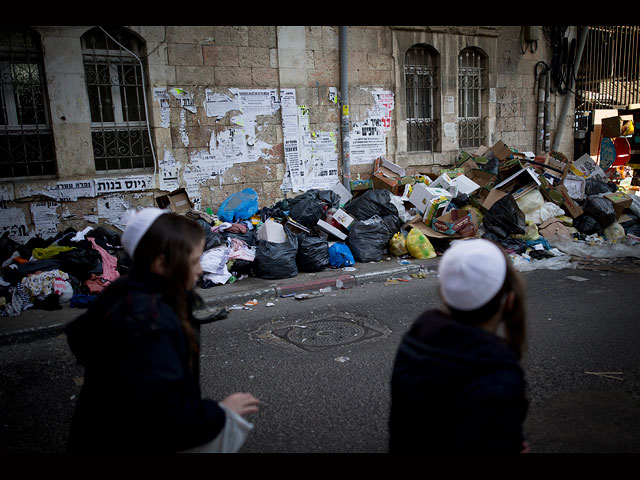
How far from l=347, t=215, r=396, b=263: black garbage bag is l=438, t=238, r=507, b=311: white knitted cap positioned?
6703 mm

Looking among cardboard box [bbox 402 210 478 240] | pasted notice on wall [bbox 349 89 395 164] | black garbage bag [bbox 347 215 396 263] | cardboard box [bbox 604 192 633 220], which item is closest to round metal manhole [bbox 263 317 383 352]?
black garbage bag [bbox 347 215 396 263]

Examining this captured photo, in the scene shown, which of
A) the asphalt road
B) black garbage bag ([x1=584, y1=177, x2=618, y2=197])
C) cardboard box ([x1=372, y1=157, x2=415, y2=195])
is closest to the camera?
the asphalt road

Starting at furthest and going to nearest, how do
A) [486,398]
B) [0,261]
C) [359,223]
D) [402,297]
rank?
[359,223], [0,261], [402,297], [486,398]

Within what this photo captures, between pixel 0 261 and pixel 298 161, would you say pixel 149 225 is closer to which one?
pixel 0 261

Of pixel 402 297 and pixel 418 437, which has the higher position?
pixel 418 437

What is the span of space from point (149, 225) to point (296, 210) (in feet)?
22.5

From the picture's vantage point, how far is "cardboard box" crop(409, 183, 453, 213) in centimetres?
903

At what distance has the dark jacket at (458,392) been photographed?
54.1 inches

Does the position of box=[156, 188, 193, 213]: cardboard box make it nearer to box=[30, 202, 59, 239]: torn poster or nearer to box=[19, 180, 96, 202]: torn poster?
box=[19, 180, 96, 202]: torn poster

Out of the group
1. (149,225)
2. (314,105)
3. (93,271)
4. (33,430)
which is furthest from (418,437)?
(314,105)

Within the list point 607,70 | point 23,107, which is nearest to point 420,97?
point 607,70

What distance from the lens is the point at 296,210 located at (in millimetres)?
8539

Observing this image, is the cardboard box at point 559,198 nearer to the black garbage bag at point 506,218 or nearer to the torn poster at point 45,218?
the black garbage bag at point 506,218

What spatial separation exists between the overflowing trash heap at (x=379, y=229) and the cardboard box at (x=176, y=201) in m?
0.02
